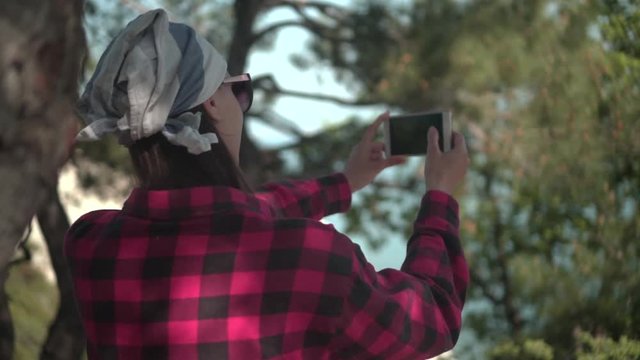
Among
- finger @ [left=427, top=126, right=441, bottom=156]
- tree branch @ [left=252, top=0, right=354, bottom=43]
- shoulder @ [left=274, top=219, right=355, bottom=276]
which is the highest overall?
tree branch @ [left=252, top=0, right=354, bottom=43]

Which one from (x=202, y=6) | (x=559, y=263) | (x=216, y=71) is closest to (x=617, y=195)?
(x=559, y=263)

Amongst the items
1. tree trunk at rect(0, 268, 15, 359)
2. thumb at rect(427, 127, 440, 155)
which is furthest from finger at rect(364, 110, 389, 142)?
tree trunk at rect(0, 268, 15, 359)

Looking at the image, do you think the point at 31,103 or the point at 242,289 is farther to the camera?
the point at 31,103

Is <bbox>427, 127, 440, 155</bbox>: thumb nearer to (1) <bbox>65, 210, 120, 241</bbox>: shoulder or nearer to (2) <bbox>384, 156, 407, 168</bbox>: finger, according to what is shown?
(2) <bbox>384, 156, 407, 168</bbox>: finger

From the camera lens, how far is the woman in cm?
128

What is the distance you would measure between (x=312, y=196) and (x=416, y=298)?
1.70ft

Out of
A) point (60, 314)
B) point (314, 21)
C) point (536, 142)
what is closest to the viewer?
point (60, 314)

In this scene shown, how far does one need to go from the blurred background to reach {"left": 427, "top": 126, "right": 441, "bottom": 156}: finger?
274cm

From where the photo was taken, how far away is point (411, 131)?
1758 mm

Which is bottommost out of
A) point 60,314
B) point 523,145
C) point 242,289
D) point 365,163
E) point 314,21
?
point 60,314

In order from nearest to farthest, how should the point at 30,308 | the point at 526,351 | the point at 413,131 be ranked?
the point at 413,131
the point at 526,351
the point at 30,308

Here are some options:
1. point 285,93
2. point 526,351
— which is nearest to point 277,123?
point 285,93

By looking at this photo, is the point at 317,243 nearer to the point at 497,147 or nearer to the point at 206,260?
the point at 206,260

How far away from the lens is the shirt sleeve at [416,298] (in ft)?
4.20
